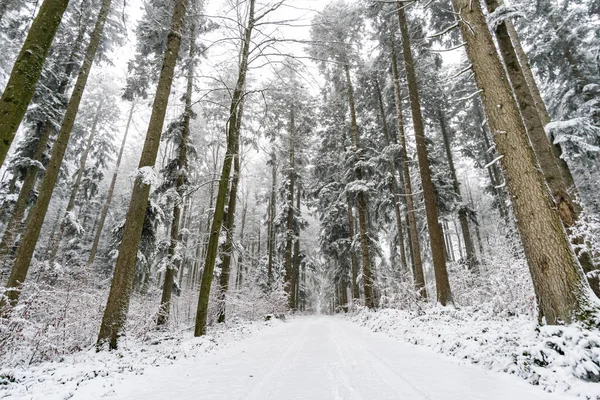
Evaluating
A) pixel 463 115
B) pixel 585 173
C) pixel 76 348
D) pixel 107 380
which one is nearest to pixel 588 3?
pixel 463 115

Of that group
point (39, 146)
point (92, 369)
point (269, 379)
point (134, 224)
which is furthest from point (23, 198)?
point (269, 379)

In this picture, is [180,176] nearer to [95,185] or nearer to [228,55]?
[228,55]

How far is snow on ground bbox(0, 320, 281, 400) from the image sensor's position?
3475mm

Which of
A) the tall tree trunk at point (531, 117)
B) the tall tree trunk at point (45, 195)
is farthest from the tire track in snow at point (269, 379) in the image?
the tall tree trunk at point (531, 117)

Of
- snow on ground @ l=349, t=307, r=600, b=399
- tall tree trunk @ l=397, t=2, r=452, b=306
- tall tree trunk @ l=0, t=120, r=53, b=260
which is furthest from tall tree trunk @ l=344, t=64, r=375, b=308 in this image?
tall tree trunk @ l=0, t=120, r=53, b=260

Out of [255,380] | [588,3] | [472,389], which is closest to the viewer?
[472,389]

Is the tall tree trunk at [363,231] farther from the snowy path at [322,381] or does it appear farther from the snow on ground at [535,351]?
the snowy path at [322,381]

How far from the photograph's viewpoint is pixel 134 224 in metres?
6.54

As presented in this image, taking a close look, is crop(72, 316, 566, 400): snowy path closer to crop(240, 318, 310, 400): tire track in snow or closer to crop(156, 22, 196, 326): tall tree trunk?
crop(240, 318, 310, 400): tire track in snow

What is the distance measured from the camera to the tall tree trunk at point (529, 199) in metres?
3.72

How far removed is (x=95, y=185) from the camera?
70.6 ft

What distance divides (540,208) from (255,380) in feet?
15.3

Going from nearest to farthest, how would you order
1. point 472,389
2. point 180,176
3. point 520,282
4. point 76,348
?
point 472,389
point 76,348
point 520,282
point 180,176

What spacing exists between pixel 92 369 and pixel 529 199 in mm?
7214
